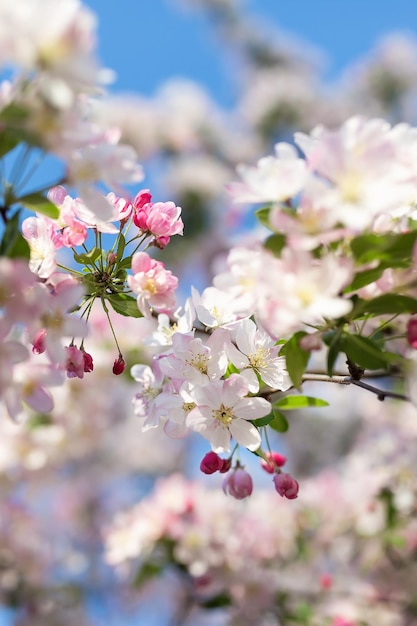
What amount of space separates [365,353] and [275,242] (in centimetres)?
18

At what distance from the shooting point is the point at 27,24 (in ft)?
2.09

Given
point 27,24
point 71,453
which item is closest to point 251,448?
point 27,24

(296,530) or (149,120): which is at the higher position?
(149,120)

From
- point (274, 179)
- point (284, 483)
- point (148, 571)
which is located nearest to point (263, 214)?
point (274, 179)

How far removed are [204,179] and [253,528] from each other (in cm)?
535

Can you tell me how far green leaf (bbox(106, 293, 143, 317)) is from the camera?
98cm

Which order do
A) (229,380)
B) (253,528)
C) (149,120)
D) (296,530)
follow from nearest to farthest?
1. (229,380)
2. (253,528)
3. (296,530)
4. (149,120)

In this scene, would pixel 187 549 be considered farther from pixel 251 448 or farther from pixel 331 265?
pixel 331 265

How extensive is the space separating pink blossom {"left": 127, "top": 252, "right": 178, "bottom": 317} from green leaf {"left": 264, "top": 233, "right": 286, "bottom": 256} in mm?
222

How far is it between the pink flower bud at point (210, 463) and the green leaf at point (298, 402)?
0.13 m

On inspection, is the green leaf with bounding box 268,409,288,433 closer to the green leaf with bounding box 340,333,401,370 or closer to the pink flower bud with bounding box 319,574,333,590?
the green leaf with bounding box 340,333,401,370

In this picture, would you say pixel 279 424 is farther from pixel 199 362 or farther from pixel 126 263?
pixel 126 263

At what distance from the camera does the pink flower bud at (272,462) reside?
103 cm

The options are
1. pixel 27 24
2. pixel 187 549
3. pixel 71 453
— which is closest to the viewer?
pixel 27 24
